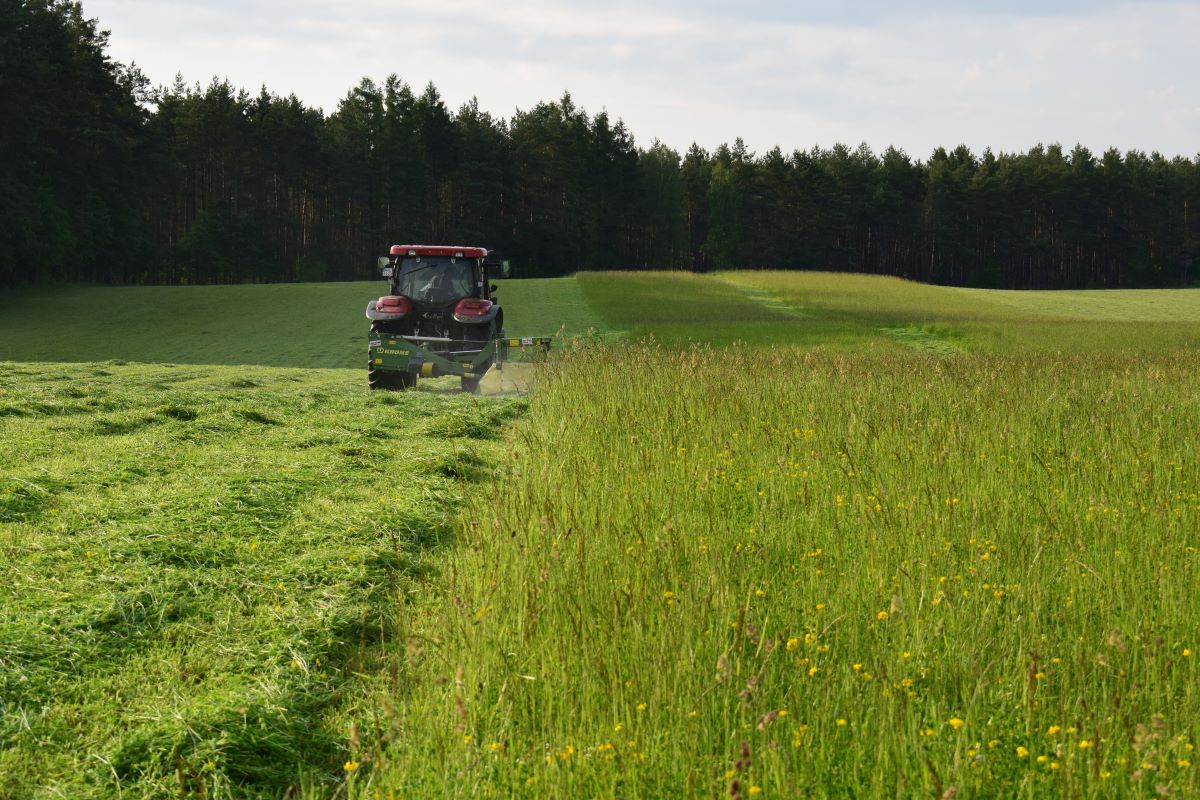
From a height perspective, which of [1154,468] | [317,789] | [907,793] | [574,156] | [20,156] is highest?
[574,156]

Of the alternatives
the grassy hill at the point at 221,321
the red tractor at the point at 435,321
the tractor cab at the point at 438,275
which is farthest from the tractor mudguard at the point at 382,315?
the grassy hill at the point at 221,321

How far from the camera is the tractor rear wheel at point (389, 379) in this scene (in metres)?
15.2

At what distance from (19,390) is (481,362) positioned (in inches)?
231

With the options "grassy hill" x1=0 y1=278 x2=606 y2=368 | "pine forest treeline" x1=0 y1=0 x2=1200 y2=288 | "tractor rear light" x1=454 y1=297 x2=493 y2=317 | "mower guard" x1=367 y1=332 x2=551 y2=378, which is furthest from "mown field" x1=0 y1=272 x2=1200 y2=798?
"pine forest treeline" x1=0 y1=0 x2=1200 y2=288

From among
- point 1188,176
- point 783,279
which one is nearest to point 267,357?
point 783,279

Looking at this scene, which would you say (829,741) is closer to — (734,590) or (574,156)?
(734,590)

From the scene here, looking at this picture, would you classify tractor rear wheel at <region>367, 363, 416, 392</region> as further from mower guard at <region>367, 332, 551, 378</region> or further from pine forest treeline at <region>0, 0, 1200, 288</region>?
pine forest treeline at <region>0, 0, 1200, 288</region>

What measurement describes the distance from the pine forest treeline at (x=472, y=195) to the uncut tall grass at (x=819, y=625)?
36988 millimetres

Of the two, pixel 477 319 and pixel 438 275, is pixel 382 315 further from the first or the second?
pixel 477 319

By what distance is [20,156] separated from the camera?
3819cm

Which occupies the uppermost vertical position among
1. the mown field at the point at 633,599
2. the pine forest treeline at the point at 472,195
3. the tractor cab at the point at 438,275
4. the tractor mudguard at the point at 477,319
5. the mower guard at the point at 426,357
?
the pine forest treeline at the point at 472,195

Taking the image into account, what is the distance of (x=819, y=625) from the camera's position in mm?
3658

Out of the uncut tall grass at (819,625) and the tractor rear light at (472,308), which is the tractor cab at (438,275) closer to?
the tractor rear light at (472,308)

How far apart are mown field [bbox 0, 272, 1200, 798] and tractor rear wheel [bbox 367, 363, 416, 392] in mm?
5493
